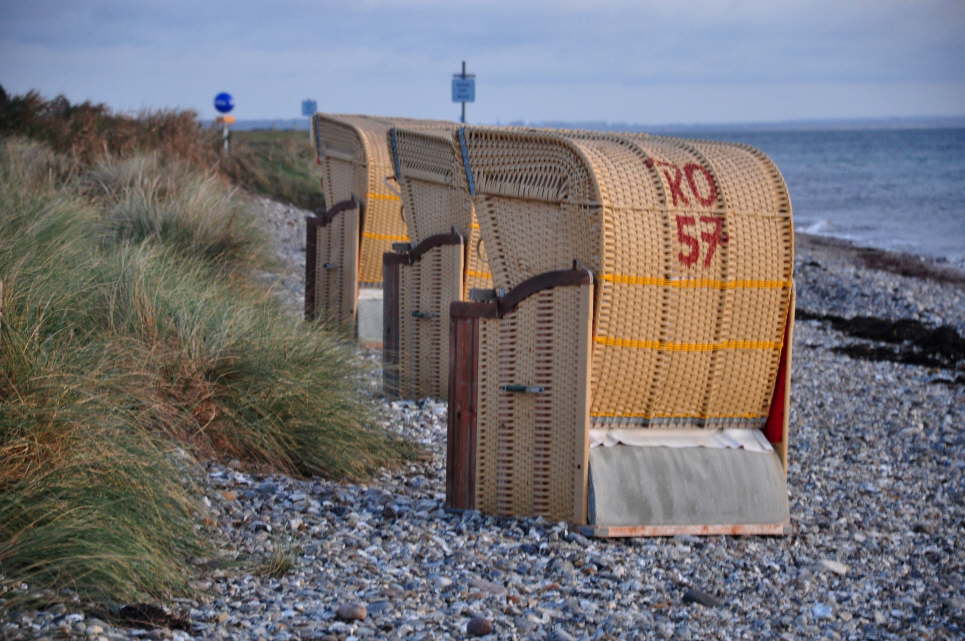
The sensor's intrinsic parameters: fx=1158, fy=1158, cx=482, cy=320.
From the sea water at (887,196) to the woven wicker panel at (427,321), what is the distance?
22.8 meters

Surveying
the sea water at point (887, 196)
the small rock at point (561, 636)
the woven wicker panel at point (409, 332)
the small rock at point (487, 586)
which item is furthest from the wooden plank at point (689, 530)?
the sea water at point (887, 196)

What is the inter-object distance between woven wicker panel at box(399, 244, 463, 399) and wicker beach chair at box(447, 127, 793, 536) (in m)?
2.77

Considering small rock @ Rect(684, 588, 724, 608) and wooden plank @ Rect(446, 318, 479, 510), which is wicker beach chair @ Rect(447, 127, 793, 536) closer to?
wooden plank @ Rect(446, 318, 479, 510)

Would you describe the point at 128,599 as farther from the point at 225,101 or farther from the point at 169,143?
the point at 225,101

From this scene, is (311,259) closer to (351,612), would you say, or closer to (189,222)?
(189,222)

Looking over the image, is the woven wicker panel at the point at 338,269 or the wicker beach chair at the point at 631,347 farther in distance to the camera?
the woven wicker panel at the point at 338,269

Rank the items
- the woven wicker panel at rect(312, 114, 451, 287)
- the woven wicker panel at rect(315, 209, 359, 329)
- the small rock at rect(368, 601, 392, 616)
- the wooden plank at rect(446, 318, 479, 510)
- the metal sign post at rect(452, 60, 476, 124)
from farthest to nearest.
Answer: the metal sign post at rect(452, 60, 476, 124)
the woven wicker panel at rect(315, 209, 359, 329)
the woven wicker panel at rect(312, 114, 451, 287)
the wooden plank at rect(446, 318, 479, 510)
the small rock at rect(368, 601, 392, 616)

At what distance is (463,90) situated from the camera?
20234mm

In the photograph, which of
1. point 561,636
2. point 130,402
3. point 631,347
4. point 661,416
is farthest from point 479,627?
point 130,402

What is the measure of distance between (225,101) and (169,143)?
1275 cm

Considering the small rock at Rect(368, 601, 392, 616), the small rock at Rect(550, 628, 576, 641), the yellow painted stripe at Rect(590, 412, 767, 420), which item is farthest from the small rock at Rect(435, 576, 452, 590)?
the yellow painted stripe at Rect(590, 412, 767, 420)

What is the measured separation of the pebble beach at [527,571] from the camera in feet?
14.2

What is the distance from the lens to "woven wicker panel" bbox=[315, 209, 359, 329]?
35.4ft

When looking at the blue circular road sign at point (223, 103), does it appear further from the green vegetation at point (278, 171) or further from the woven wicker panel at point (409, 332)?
the woven wicker panel at point (409, 332)
